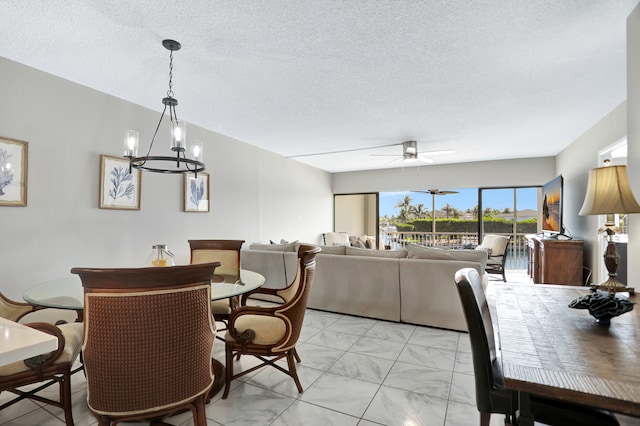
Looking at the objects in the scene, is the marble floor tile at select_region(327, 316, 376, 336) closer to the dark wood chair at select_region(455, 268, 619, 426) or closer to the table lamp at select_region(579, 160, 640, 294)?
the dark wood chair at select_region(455, 268, 619, 426)

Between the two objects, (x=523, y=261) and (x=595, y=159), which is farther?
(x=523, y=261)

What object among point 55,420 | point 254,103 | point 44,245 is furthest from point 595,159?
point 44,245

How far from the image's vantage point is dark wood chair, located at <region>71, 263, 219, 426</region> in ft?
4.08

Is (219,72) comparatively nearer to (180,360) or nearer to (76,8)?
(76,8)

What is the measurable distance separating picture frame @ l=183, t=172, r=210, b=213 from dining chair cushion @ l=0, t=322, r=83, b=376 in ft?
7.61

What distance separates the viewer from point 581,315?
1433 millimetres

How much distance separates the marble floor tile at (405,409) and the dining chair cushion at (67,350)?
174cm

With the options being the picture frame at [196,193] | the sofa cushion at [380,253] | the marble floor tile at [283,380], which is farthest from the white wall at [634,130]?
the picture frame at [196,193]

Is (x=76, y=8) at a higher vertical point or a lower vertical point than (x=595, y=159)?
higher

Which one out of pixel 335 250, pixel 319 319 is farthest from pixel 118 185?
pixel 319 319

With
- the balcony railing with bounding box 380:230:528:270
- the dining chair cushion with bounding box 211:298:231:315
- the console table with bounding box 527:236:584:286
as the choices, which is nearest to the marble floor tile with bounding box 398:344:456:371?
the dining chair cushion with bounding box 211:298:231:315

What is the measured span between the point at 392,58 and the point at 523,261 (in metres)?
6.95

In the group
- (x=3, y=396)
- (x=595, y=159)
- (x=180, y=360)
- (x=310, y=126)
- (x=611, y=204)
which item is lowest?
(x=3, y=396)

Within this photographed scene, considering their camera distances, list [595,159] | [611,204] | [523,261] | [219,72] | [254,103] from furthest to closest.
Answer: [523,261] → [595,159] → [254,103] → [219,72] → [611,204]
